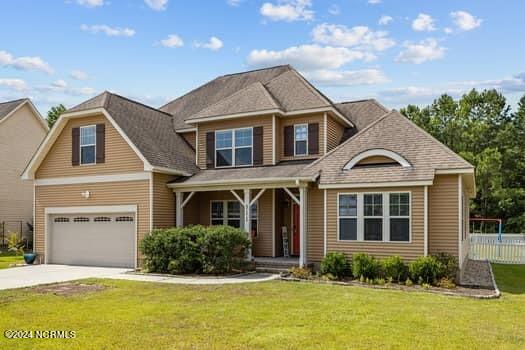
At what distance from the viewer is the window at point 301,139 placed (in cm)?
1714

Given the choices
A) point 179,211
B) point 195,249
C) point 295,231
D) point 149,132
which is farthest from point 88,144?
point 295,231

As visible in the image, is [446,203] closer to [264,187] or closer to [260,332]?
[264,187]

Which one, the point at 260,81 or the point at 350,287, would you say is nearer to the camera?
the point at 350,287

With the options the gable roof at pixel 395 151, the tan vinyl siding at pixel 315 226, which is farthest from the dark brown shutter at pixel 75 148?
the tan vinyl siding at pixel 315 226

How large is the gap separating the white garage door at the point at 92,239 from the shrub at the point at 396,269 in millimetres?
8695

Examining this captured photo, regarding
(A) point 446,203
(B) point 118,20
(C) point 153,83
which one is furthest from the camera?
(C) point 153,83

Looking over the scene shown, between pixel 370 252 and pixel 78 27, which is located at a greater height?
pixel 78 27

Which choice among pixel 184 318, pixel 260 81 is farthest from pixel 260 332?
pixel 260 81

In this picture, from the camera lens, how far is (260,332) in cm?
732

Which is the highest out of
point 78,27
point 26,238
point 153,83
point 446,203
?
point 78,27

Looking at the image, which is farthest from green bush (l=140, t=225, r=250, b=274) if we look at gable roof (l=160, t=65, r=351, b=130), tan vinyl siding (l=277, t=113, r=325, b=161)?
gable roof (l=160, t=65, r=351, b=130)

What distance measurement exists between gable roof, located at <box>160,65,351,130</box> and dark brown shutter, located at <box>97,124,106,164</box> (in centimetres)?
311

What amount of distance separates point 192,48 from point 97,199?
21.1 ft

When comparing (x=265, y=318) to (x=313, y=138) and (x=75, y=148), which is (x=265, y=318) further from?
(x=75, y=148)
